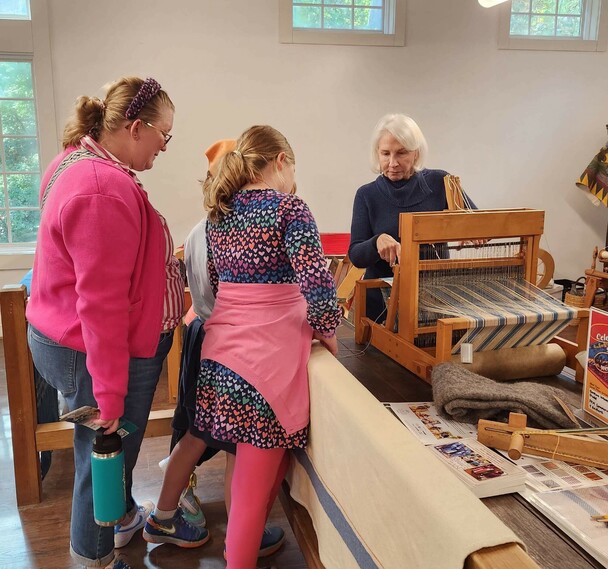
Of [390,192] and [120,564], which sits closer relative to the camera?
[120,564]

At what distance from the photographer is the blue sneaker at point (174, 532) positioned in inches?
75.4

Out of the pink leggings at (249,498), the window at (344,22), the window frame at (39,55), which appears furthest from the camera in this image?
the window at (344,22)

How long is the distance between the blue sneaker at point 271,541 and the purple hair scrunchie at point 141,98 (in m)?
1.34

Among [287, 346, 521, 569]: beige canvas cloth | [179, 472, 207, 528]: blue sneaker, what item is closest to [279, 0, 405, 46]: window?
[179, 472, 207, 528]: blue sneaker

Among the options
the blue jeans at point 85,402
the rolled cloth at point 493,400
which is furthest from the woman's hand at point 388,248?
the blue jeans at point 85,402

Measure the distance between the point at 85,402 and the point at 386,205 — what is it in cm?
125

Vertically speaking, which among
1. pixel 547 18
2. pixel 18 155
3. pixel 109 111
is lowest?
pixel 18 155

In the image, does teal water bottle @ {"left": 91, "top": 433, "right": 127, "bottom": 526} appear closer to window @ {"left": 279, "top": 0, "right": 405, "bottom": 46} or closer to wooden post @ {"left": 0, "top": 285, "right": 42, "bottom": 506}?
wooden post @ {"left": 0, "top": 285, "right": 42, "bottom": 506}

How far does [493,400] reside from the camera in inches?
46.8

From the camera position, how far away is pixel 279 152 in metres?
1.42

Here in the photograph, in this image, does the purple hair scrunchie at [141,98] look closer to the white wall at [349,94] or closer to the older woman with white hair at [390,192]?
A: the older woman with white hair at [390,192]

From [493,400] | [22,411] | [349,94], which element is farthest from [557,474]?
[349,94]

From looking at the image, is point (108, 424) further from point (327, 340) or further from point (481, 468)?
point (481, 468)

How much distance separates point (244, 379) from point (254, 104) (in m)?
3.54
